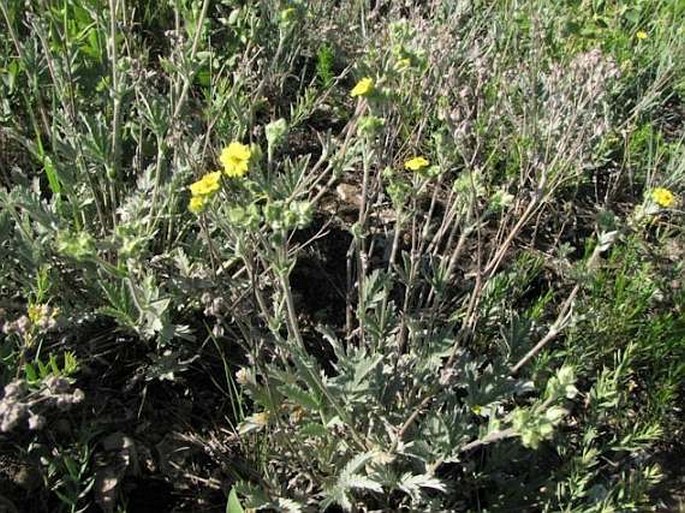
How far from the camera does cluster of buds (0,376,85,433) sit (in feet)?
4.97

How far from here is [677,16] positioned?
3430 millimetres

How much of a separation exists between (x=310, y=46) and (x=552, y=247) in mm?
1268

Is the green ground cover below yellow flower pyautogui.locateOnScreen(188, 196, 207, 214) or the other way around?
below

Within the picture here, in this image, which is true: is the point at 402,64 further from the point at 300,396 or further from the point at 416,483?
the point at 416,483

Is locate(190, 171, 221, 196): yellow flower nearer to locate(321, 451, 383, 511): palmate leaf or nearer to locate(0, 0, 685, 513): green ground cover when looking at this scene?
locate(0, 0, 685, 513): green ground cover

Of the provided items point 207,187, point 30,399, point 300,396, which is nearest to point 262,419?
point 300,396

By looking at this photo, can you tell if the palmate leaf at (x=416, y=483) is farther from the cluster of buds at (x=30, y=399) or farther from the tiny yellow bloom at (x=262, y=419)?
the cluster of buds at (x=30, y=399)

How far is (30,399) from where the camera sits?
1.73m

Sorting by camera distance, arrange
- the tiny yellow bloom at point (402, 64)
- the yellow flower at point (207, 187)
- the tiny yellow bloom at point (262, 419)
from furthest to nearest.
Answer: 1. the tiny yellow bloom at point (262, 419)
2. the tiny yellow bloom at point (402, 64)
3. the yellow flower at point (207, 187)

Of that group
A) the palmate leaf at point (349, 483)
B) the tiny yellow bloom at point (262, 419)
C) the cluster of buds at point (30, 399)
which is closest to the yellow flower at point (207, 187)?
the cluster of buds at point (30, 399)

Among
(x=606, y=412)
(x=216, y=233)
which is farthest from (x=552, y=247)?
(x=216, y=233)

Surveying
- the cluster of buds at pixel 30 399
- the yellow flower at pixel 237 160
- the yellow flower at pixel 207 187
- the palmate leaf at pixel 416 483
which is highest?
the yellow flower at pixel 237 160

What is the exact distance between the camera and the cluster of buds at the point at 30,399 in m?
1.51

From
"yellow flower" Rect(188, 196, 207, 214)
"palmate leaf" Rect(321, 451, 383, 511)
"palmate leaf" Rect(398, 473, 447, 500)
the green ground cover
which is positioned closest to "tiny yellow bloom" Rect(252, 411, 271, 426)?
the green ground cover
